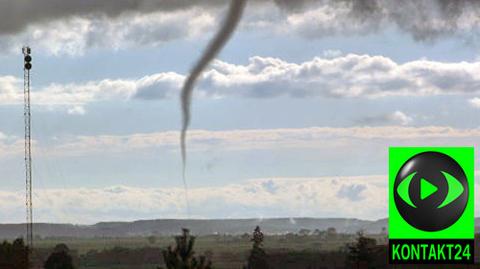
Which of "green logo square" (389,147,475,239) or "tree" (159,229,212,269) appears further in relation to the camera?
"tree" (159,229,212,269)

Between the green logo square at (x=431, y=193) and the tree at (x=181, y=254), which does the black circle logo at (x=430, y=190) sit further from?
the tree at (x=181, y=254)

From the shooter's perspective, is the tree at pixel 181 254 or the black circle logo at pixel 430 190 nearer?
the black circle logo at pixel 430 190

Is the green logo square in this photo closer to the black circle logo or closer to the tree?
the black circle logo

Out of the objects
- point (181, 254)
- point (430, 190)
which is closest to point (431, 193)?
point (430, 190)

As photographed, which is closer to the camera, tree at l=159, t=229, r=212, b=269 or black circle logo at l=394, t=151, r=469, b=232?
black circle logo at l=394, t=151, r=469, b=232

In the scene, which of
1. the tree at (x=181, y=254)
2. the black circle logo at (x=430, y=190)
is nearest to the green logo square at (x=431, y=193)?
the black circle logo at (x=430, y=190)

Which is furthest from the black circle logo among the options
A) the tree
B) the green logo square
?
the tree

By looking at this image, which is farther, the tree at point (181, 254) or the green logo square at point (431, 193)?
the tree at point (181, 254)
